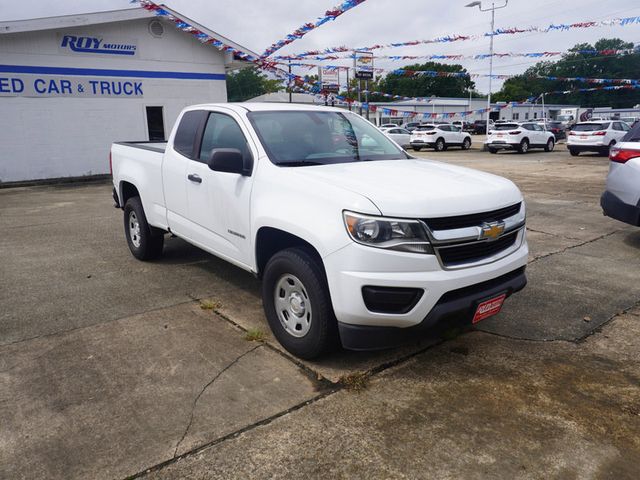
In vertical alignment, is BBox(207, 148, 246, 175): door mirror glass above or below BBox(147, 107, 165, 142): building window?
below

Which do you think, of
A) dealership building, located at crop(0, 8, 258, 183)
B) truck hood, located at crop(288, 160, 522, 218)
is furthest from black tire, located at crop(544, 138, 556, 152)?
truck hood, located at crop(288, 160, 522, 218)

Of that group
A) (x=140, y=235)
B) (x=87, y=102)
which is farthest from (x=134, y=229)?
Result: (x=87, y=102)

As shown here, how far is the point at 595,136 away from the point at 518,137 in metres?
3.54

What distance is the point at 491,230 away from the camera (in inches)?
131

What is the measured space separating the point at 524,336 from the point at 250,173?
100 inches

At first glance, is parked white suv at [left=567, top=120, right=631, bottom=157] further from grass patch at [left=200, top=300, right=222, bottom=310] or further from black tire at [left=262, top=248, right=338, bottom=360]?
black tire at [left=262, top=248, right=338, bottom=360]

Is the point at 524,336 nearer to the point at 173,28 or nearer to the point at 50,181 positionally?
the point at 50,181

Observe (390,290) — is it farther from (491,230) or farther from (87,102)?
(87,102)

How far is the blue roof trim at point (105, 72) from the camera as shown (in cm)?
1427

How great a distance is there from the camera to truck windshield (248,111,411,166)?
4.03 m

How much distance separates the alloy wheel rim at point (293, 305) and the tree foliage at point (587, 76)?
99751mm

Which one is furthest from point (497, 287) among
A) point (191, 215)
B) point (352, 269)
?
point (191, 215)

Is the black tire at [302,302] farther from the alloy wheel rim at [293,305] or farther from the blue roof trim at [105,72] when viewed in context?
the blue roof trim at [105,72]

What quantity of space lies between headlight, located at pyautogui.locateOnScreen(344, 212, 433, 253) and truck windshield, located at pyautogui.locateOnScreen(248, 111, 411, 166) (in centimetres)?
106
